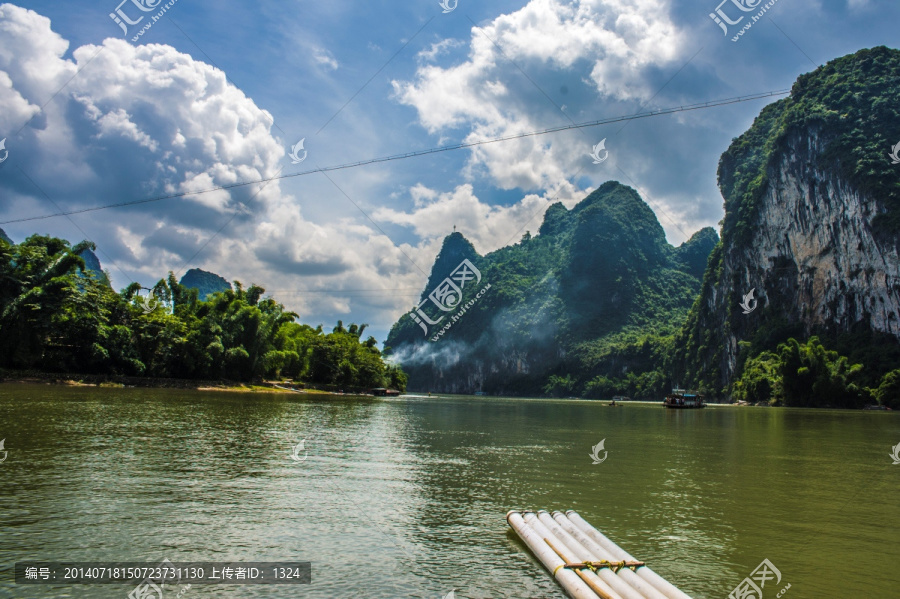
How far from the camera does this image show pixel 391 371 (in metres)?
144

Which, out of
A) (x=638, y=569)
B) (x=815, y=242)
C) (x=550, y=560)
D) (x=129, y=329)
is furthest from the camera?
(x=815, y=242)

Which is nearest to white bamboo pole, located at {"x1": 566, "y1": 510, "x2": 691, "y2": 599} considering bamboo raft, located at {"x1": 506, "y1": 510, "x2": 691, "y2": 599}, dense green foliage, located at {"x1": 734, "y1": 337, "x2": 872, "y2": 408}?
bamboo raft, located at {"x1": 506, "y1": 510, "x2": 691, "y2": 599}

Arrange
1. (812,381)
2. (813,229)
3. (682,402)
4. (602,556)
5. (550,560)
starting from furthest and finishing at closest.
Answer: (813,229) < (812,381) < (682,402) < (550,560) < (602,556)

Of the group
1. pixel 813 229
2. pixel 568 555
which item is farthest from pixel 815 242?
pixel 568 555

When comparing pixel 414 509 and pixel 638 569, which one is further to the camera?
pixel 414 509

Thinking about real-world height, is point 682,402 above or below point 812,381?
below

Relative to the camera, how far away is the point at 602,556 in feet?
32.1

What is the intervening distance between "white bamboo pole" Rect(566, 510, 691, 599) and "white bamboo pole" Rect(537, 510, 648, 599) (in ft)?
1.19

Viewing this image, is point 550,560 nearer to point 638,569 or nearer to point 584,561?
point 584,561

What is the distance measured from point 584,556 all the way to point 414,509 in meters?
Answer: 5.50

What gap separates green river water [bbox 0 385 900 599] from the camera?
9.68 metres

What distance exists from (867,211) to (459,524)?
131 m

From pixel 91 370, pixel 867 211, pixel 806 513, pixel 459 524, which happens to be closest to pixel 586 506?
pixel 459 524

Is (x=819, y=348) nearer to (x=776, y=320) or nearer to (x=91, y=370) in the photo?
(x=776, y=320)
